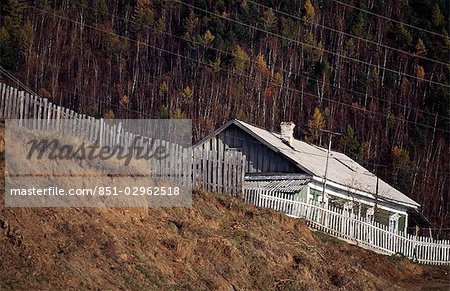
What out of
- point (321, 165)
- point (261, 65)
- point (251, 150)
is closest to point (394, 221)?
point (321, 165)

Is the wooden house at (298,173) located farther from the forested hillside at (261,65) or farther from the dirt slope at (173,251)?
the forested hillside at (261,65)

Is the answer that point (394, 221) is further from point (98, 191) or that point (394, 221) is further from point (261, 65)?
point (261, 65)

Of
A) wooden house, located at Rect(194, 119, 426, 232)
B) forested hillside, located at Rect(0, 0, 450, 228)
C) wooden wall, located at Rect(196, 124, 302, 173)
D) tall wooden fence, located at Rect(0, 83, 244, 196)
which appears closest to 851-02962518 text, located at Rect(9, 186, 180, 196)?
tall wooden fence, located at Rect(0, 83, 244, 196)

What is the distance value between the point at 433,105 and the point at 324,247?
111686 millimetres

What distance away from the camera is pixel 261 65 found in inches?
5566

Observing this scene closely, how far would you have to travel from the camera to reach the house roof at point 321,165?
141ft

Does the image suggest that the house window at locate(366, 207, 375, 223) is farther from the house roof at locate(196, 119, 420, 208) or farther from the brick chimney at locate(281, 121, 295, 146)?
the brick chimney at locate(281, 121, 295, 146)

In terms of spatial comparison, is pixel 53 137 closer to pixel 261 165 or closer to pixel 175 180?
pixel 175 180

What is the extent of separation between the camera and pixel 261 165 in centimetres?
4372

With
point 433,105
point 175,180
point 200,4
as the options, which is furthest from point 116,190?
point 200,4

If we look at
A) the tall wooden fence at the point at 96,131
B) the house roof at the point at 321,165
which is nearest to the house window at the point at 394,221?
the house roof at the point at 321,165

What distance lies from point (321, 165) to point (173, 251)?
2439 centimetres

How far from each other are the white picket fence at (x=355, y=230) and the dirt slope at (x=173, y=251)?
4.35m

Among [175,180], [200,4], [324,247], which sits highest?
[200,4]
